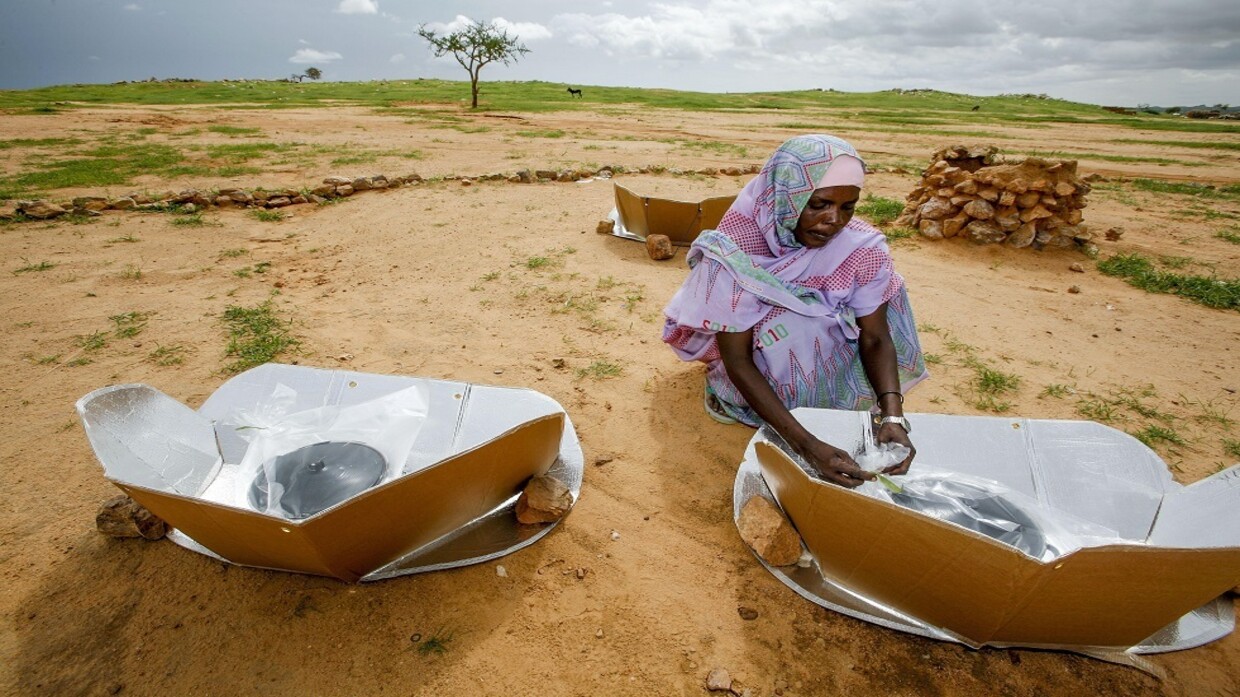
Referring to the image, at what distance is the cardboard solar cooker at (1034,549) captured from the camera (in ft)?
4.02

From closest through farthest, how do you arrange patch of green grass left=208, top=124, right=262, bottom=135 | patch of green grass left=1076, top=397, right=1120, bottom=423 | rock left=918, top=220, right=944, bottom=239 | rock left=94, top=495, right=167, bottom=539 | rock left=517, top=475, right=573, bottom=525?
rock left=94, top=495, right=167, bottom=539 → rock left=517, top=475, right=573, bottom=525 → patch of green grass left=1076, top=397, right=1120, bottom=423 → rock left=918, top=220, right=944, bottom=239 → patch of green grass left=208, top=124, right=262, bottom=135

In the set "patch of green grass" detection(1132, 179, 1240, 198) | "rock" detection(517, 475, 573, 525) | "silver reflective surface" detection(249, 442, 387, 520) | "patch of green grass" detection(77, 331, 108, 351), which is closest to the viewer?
"silver reflective surface" detection(249, 442, 387, 520)

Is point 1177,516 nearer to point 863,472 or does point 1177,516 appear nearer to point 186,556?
point 863,472

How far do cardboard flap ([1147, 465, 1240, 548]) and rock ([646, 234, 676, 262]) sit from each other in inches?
138

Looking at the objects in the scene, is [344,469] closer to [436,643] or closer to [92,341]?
[436,643]

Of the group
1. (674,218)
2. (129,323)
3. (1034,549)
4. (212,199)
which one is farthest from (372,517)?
(212,199)

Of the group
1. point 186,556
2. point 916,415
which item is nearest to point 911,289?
point 916,415

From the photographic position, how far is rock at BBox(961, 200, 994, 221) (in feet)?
17.5

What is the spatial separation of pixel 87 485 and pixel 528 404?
1650 millimetres

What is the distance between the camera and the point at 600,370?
3.05 m

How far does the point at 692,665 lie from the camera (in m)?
1.54

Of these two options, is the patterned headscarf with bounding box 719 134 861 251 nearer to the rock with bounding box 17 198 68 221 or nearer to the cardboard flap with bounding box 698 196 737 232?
the cardboard flap with bounding box 698 196 737 232

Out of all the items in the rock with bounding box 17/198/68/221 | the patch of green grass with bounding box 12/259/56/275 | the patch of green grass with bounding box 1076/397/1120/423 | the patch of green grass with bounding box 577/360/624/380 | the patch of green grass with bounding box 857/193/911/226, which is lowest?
the patch of green grass with bounding box 1076/397/1120/423

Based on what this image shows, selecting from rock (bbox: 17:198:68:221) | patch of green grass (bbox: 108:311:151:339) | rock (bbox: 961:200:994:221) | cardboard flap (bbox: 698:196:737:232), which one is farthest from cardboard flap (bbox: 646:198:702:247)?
rock (bbox: 17:198:68:221)
